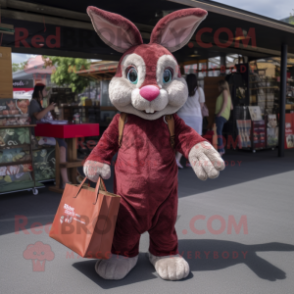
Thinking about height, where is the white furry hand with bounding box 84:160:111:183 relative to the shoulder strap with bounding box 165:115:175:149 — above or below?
below

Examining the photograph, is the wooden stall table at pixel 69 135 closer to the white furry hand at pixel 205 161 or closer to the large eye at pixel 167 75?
the large eye at pixel 167 75

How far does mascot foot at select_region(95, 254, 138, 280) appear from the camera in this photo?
2.30 metres

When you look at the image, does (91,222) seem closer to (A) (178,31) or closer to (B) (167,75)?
(B) (167,75)

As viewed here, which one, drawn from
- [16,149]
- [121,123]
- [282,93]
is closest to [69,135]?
[16,149]

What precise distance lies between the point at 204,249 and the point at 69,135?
248 centimetres

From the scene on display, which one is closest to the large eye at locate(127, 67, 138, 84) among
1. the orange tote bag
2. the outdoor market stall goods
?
the orange tote bag

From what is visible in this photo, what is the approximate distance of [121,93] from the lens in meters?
2.24

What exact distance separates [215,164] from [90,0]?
11.8 ft

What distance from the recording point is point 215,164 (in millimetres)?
2158

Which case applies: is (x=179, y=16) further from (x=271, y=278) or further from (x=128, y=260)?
(x=271, y=278)

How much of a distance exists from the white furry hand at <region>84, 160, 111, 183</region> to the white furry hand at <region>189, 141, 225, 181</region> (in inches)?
22.1

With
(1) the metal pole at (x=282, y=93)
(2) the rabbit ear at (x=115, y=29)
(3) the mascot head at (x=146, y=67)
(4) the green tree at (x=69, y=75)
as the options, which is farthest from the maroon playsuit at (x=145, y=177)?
(4) the green tree at (x=69, y=75)

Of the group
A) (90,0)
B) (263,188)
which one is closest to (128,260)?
(263,188)

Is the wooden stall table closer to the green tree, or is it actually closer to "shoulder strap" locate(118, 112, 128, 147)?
"shoulder strap" locate(118, 112, 128, 147)
